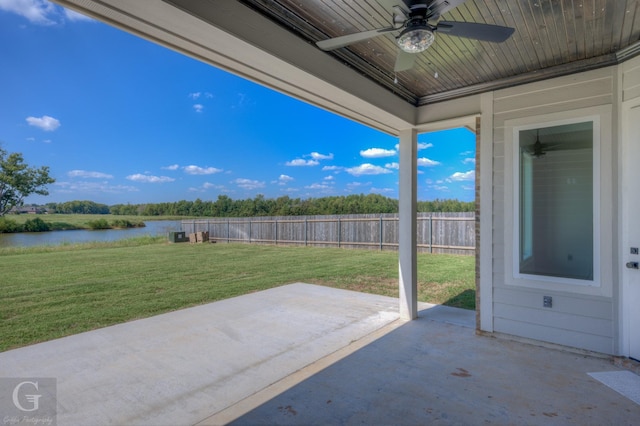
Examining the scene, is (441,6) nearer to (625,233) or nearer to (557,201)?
(557,201)

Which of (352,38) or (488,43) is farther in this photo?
(488,43)

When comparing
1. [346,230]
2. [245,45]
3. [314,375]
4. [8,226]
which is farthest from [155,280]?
[346,230]

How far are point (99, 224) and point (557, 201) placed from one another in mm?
14511

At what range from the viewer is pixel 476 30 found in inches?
70.9

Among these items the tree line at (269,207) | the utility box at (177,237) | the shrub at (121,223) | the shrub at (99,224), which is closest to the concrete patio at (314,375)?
the tree line at (269,207)

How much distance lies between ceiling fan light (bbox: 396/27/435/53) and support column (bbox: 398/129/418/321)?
6.98ft

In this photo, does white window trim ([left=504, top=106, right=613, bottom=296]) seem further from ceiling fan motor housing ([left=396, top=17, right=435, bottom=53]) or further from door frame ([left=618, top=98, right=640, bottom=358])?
ceiling fan motor housing ([left=396, top=17, right=435, bottom=53])

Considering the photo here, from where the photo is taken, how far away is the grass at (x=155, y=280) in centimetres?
405

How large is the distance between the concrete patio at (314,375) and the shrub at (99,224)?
10557 millimetres

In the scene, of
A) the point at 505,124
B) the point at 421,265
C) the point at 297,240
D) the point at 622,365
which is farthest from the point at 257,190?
the point at 622,365

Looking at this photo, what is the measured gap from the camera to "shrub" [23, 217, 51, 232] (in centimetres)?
952

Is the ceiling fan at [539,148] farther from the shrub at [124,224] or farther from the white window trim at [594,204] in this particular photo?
the shrub at [124,224]

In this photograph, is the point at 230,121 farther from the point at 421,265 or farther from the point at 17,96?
the point at 421,265

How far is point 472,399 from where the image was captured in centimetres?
209
